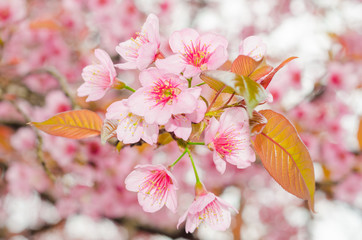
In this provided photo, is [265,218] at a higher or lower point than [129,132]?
lower

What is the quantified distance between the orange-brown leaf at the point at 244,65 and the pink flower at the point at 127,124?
0.69 feet

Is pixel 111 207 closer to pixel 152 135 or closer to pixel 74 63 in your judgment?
pixel 74 63

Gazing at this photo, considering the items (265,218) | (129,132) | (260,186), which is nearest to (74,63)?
(129,132)

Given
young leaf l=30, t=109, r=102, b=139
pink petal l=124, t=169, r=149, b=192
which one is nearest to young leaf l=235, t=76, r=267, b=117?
pink petal l=124, t=169, r=149, b=192

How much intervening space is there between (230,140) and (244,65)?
0.17 metres

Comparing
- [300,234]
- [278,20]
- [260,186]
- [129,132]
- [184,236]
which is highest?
[129,132]

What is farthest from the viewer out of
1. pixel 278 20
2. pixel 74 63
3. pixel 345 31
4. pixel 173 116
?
pixel 278 20

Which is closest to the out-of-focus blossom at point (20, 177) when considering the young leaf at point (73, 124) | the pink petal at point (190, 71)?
the young leaf at point (73, 124)

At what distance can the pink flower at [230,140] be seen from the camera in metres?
0.67

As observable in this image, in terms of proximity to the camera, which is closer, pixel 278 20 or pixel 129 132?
pixel 129 132

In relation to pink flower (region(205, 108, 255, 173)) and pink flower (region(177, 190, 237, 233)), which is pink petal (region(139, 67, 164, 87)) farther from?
pink flower (region(177, 190, 237, 233))

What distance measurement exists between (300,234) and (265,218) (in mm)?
651

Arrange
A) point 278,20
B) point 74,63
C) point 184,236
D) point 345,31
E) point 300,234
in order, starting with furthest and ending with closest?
point 300,234
point 278,20
point 345,31
point 74,63
point 184,236

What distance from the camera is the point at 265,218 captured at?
6.15m
